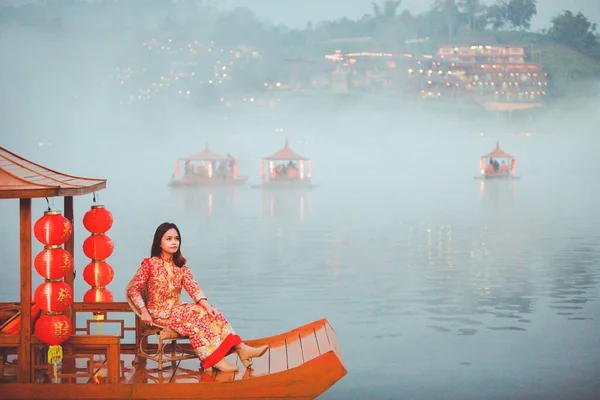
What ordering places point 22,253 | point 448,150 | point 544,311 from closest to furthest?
point 22,253
point 544,311
point 448,150

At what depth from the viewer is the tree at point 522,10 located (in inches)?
967

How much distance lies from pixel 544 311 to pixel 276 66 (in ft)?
74.4

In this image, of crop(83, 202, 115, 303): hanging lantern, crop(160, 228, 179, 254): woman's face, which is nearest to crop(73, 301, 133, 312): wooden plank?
crop(83, 202, 115, 303): hanging lantern

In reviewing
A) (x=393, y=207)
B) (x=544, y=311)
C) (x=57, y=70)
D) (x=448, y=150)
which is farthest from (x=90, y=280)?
(x=448, y=150)

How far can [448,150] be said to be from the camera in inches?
1224

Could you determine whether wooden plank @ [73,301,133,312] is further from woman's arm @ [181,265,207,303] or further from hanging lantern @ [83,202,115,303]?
woman's arm @ [181,265,207,303]

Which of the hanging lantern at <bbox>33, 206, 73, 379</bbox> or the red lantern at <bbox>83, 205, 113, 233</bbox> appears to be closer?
the hanging lantern at <bbox>33, 206, 73, 379</bbox>

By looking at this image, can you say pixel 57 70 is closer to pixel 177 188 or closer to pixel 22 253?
pixel 177 188

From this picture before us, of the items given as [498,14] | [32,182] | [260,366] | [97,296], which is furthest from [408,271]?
[498,14]

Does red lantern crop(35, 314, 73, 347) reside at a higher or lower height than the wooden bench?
higher

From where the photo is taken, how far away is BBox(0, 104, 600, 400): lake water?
4.96m

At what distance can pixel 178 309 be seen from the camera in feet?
11.8

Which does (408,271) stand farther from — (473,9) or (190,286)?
(473,9)

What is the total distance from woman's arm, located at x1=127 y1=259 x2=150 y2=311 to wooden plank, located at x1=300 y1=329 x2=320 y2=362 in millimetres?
631
